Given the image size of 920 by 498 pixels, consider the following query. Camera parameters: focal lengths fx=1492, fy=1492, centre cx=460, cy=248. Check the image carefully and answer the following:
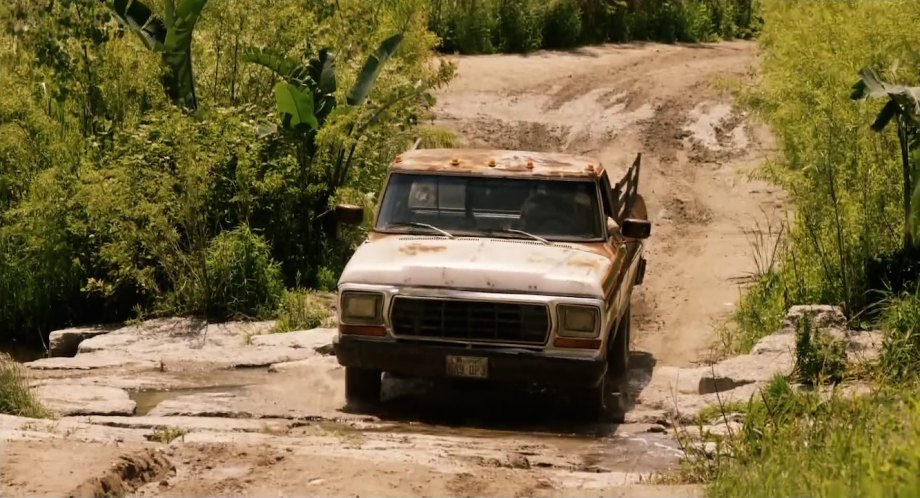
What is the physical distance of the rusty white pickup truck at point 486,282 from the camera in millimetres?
9883

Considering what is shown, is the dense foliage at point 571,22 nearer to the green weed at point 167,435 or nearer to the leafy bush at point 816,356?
the leafy bush at point 816,356

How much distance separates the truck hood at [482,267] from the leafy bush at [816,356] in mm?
1663

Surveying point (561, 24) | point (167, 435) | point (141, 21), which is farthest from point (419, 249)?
point (561, 24)

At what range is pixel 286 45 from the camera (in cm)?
1592

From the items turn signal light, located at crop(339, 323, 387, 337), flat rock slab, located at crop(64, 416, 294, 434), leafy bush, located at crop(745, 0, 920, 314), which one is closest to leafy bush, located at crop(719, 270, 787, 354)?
leafy bush, located at crop(745, 0, 920, 314)

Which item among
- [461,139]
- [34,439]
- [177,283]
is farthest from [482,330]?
[461,139]

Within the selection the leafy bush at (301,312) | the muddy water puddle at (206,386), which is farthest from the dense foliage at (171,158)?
the muddy water puddle at (206,386)

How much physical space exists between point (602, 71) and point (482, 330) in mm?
15559

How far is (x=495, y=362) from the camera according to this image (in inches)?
389

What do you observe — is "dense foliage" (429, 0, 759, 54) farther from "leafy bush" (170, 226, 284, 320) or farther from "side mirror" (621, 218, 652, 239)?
"side mirror" (621, 218, 652, 239)

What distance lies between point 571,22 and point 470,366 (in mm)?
17844

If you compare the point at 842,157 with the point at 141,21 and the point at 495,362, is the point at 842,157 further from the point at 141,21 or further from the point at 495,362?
the point at 141,21

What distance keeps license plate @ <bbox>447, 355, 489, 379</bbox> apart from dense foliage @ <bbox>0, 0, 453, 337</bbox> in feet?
14.6

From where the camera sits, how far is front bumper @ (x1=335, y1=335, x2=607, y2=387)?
987cm
